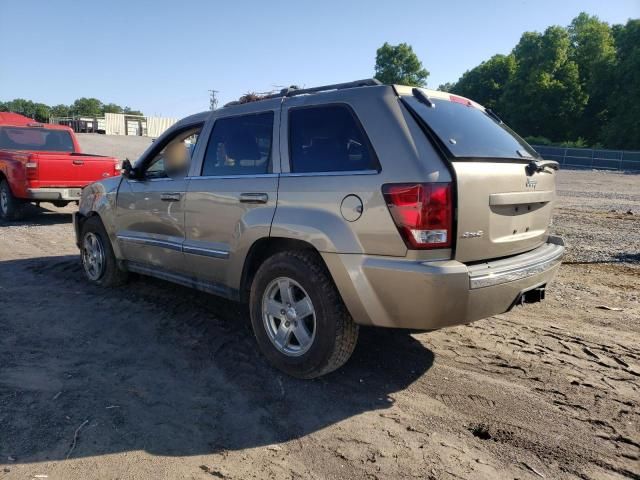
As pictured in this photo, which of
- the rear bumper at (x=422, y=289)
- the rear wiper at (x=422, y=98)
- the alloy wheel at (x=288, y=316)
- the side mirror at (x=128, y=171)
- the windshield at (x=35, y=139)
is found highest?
the windshield at (x=35, y=139)

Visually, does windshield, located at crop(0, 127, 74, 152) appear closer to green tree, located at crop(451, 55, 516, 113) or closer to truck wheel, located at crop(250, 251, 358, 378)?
truck wheel, located at crop(250, 251, 358, 378)

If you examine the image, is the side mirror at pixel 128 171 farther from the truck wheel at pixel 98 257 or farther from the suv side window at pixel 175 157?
the truck wheel at pixel 98 257

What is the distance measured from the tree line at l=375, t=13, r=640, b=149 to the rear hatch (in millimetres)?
48260

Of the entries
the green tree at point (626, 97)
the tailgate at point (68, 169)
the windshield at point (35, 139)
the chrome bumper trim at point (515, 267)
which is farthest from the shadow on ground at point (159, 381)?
the green tree at point (626, 97)

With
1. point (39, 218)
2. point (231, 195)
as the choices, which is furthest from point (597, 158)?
point (231, 195)

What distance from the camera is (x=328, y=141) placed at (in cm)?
358

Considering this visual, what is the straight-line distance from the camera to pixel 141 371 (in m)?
3.76

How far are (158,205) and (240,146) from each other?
1148 millimetres

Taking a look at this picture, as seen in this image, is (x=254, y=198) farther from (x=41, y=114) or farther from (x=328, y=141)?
(x=41, y=114)

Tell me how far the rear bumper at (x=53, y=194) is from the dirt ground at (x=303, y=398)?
16.1 feet

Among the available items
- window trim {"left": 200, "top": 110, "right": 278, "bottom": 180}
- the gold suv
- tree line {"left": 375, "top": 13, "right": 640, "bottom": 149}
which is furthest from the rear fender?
tree line {"left": 375, "top": 13, "right": 640, "bottom": 149}

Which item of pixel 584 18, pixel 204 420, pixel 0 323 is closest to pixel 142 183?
pixel 0 323

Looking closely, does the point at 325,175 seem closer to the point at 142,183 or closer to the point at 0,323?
the point at 142,183

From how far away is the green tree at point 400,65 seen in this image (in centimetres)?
6844
